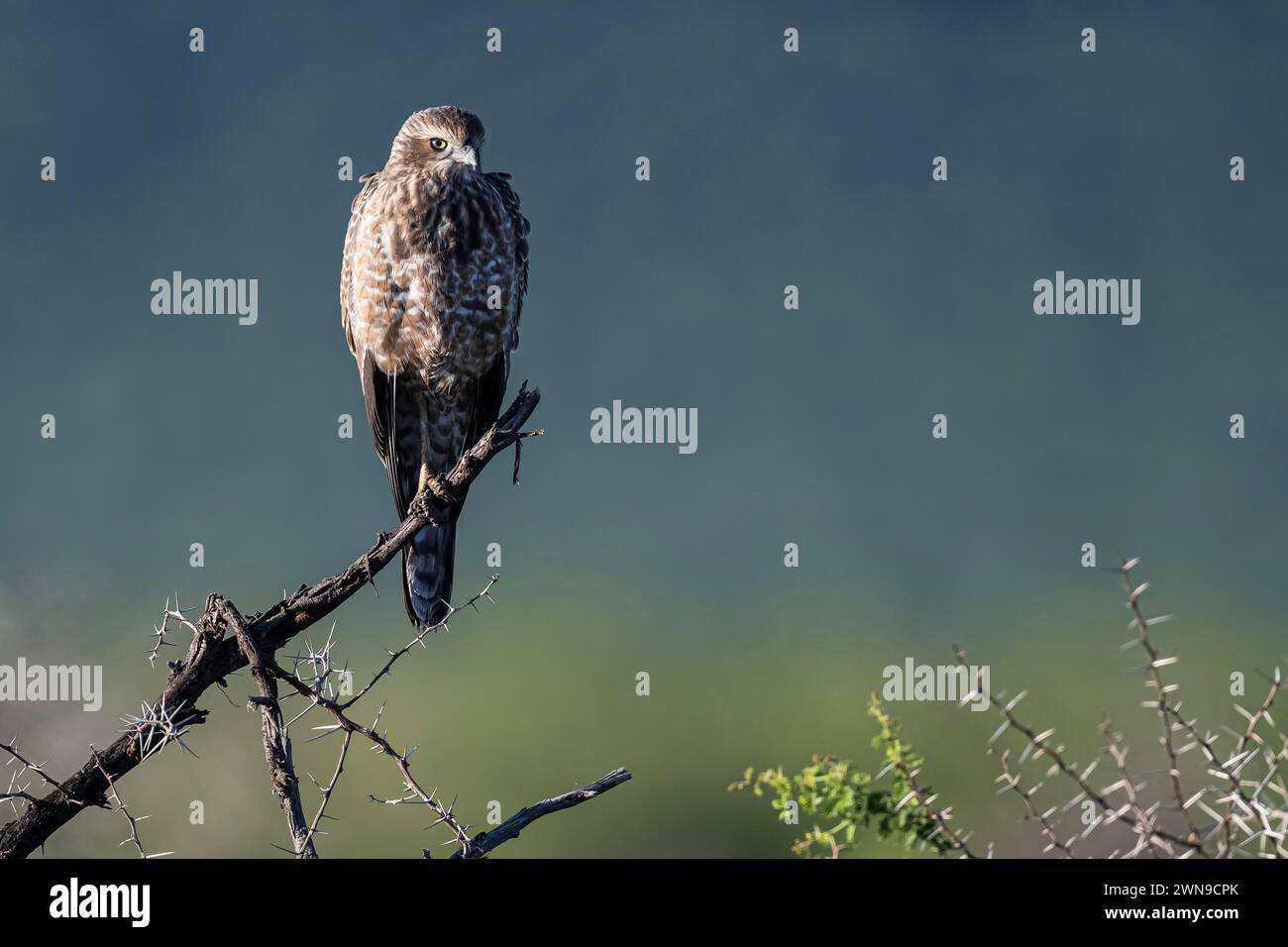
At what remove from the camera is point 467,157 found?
4.93 metres

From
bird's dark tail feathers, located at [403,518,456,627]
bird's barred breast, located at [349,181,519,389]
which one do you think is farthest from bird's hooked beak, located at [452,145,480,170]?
bird's dark tail feathers, located at [403,518,456,627]

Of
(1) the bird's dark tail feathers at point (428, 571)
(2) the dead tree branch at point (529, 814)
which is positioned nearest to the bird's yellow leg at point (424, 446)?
(1) the bird's dark tail feathers at point (428, 571)

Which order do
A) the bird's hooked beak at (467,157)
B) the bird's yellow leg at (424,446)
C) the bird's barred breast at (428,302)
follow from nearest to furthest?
the bird's barred breast at (428,302)
the bird's hooked beak at (467,157)
the bird's yellow leg at (424,446)

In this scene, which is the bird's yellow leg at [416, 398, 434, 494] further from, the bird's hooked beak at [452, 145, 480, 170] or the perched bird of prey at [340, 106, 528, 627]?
the bird's hooked beak at [452, 145, 480, 170]

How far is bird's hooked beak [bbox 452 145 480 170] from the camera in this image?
4.92 metres

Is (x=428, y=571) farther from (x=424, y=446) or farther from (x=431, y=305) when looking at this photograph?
(x=431, y=305)

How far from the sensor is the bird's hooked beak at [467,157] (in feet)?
16.1

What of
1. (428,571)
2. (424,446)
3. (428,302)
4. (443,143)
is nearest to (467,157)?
(443,143)
